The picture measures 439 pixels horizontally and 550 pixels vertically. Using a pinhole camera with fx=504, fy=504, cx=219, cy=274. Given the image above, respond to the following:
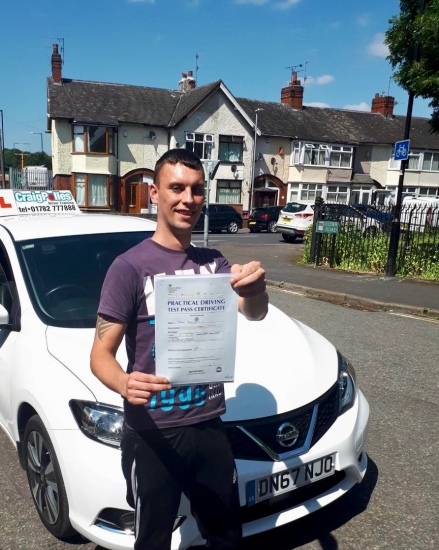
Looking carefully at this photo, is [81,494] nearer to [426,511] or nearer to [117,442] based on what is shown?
[117,442]

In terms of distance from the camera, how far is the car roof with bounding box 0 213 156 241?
357 centimetres

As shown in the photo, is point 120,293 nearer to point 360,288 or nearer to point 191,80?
point 360,288

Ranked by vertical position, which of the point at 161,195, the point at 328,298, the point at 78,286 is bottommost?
the point at 328,298

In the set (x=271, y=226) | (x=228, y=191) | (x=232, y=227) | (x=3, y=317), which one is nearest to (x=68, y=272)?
(x=3, y=317)

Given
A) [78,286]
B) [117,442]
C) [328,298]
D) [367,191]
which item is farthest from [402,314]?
[367,191]

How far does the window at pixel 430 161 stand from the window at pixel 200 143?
1841 cm

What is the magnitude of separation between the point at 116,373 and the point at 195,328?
314mm

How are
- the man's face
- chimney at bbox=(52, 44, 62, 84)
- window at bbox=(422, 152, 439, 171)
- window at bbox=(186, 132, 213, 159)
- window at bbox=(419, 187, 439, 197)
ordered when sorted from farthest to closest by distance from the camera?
window at bbox=(419, 187, 439, 197) → window at bbox=(422, 152, 439, 171) → window at bbox=(186, 132, 213, 159) → chimney at bbox=(52, 44, 62, 84) → the man's face

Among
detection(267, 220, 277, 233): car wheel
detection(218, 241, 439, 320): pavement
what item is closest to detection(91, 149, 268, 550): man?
detection(218, 241, 439, 320): pavement

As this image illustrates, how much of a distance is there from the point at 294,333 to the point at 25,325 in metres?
1.67

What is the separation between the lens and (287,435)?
246 cm

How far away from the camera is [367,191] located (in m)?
40.8

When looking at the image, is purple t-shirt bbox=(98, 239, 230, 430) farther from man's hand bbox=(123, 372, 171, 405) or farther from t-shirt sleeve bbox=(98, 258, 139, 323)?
man's hand bbox=(123, 372, 171, 405)

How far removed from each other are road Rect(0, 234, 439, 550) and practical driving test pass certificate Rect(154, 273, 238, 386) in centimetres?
122
